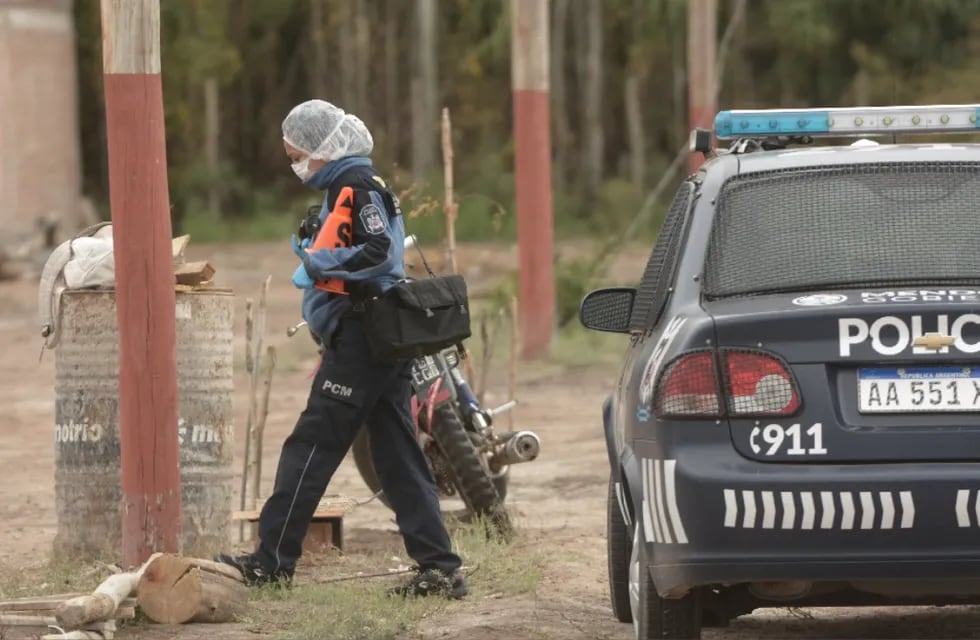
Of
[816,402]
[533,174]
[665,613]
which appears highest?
[816,402]

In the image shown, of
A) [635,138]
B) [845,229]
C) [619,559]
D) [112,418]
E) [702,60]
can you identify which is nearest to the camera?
[845,229]

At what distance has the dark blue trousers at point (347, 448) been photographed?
7.54 meters


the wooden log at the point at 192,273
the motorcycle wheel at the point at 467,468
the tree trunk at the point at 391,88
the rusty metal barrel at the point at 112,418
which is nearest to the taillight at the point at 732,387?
the rusty metal barrel at the point at 112,418

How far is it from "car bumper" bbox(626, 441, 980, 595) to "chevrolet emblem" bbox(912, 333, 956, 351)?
0.29 m

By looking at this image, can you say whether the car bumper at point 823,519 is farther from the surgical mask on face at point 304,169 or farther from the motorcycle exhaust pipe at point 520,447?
the motorcycle exhaust pipe at point 520,447

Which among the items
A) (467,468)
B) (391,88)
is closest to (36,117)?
(391,88)

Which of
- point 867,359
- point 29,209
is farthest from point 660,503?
point 29,209

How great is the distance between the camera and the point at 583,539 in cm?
953

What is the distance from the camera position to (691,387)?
5398 millimetres

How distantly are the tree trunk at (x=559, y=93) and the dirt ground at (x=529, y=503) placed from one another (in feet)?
64.6

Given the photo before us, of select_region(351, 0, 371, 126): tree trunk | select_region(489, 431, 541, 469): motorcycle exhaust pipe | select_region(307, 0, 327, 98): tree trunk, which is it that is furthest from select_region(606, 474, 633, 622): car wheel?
select_region(307, 0, 327, 98): tree trunk

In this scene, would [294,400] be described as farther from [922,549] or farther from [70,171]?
[70,171]

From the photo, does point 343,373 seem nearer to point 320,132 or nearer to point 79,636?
point 320,132

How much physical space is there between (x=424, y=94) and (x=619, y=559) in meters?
37.7
